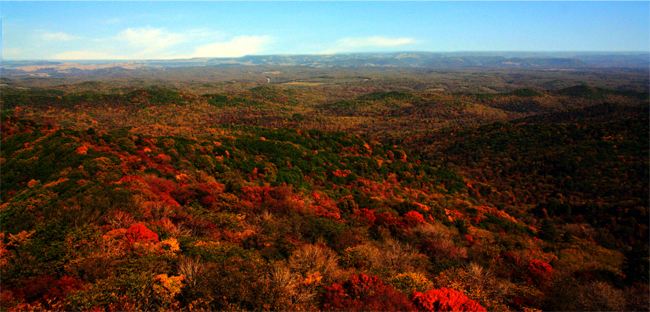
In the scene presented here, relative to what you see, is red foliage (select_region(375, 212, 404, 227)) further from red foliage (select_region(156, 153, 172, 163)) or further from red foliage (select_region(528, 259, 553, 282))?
red foliage (select_region(156, 153, 172, 163))

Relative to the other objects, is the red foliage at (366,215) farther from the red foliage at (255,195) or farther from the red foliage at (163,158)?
the red foliage at (163,158)

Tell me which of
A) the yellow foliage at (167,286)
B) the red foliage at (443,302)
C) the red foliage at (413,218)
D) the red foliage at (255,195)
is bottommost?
the red foliage at (413,218)

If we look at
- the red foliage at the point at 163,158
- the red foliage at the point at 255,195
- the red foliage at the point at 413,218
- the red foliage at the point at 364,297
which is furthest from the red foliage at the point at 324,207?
the red foliage at the point at 163,158

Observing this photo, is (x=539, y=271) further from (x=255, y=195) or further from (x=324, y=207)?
(x=255, y=195)

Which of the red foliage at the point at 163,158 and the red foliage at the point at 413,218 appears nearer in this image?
the red foliage at the point at 413,218

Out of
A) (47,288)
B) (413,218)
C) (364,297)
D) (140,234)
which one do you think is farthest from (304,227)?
(47,288)

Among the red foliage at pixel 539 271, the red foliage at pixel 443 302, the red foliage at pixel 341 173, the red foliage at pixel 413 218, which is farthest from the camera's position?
the red foliage at pixel 341 173

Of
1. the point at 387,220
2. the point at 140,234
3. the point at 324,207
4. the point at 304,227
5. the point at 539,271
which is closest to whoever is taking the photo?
the point at 140,234

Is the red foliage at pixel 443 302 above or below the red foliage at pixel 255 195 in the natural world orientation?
above
